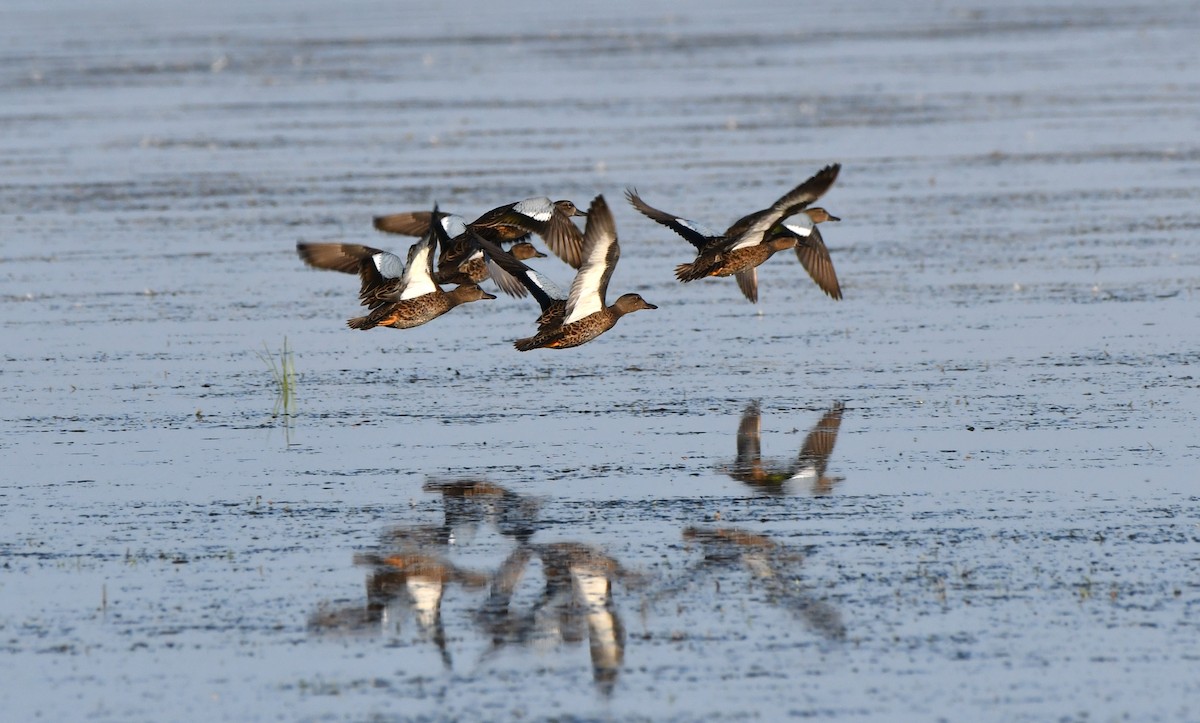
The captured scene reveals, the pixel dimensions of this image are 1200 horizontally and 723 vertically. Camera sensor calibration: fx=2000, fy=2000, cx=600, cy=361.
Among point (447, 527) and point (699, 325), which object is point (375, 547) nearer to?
point (447, 527)

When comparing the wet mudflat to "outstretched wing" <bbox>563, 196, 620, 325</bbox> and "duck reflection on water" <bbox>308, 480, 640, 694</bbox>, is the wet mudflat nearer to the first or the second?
"duck reflection on water" <bbox>308, 480, 640, 694</bbox>

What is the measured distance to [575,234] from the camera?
13.2 meters

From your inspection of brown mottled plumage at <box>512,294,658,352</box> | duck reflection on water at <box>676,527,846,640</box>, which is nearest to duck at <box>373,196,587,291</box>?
brown mottled plumage at <box>512,294,658,352</box>

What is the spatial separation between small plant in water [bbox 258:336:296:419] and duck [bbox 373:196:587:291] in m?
1.20

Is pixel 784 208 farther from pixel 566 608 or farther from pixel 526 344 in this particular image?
pixel 566 608

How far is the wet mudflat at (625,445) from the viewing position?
7.92 metres

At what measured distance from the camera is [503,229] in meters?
13.2

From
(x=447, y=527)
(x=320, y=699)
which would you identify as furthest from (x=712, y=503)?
(x=320, y=699)

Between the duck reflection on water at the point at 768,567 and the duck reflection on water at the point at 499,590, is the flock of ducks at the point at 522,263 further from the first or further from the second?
the duck reflection on water at the point at 768,567

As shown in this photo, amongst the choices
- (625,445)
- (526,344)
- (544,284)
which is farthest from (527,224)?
(625,445)

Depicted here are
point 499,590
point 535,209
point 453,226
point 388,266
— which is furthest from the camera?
point 453,226

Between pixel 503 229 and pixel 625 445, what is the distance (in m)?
2.23

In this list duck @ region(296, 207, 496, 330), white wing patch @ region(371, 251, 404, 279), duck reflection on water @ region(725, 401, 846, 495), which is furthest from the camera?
white wing patch @ region(371, 251, 404, 279)

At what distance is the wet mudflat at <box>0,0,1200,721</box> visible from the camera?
7.92 metres
